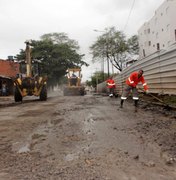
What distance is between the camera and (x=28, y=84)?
16328 mm

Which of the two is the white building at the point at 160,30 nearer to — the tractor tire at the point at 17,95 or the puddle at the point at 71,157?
the tractor tire at the point at 17,95

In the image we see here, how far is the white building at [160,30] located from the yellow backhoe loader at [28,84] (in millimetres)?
15320

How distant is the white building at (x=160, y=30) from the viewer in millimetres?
30703

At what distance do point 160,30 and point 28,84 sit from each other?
24869mm

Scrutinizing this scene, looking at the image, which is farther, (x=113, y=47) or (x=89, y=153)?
(x=113, y=47)

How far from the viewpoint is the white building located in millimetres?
30703

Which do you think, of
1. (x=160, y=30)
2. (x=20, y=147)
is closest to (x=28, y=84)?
(x=20, y=147)

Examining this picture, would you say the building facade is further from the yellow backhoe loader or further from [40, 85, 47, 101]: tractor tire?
[40, 85, 47, 101]: tractor tire

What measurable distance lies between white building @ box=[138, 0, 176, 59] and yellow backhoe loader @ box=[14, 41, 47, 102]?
15320 millimetres

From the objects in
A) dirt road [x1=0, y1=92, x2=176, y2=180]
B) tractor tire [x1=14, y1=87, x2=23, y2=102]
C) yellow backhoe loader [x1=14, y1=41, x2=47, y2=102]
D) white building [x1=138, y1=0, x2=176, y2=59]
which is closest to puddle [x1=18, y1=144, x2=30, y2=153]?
dirt road [x1=0, y1=92, x2=176, y2=180]

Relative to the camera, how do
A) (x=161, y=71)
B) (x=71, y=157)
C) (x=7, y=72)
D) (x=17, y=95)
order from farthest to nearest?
(x=7, y=72) → (x=17, y=95) → (x=161, y=71) → (x=71, y=157)

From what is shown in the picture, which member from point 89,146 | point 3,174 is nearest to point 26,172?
point 3,174

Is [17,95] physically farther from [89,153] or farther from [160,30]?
[160,30]

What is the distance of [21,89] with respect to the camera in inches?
643
